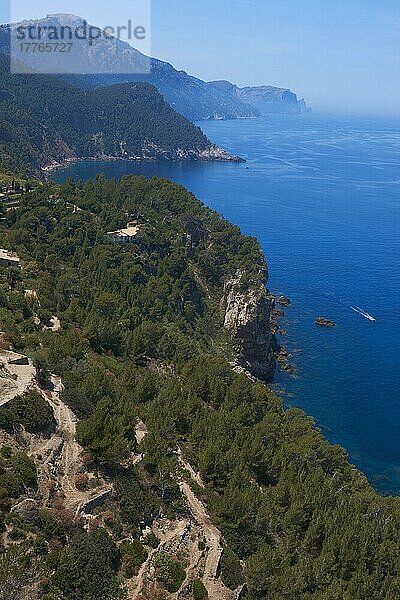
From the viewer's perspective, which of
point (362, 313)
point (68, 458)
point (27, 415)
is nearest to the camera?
point (68, 458)

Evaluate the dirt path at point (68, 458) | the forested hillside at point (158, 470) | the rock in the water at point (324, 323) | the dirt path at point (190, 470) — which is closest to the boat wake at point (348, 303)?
the rock in the water at point (324, 323)

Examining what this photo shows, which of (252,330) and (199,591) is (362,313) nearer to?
(252,330)

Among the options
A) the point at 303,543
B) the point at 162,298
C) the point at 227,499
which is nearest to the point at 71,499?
the point at 227,499

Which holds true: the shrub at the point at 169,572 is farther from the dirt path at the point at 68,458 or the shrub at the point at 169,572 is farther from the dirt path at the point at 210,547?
the dirt path at the point at 68,458

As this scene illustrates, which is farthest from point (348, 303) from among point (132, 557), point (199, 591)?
point (132, 557)

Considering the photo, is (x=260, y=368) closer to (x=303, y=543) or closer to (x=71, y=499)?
(x=303, y=543)

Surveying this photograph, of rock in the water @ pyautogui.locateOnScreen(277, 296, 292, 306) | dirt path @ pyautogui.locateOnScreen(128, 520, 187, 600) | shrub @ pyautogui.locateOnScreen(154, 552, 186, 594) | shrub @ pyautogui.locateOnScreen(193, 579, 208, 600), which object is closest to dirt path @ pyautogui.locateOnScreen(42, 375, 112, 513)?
dirt path @ pyautogui.locateOnScreen(128, 520, 187, 600)
